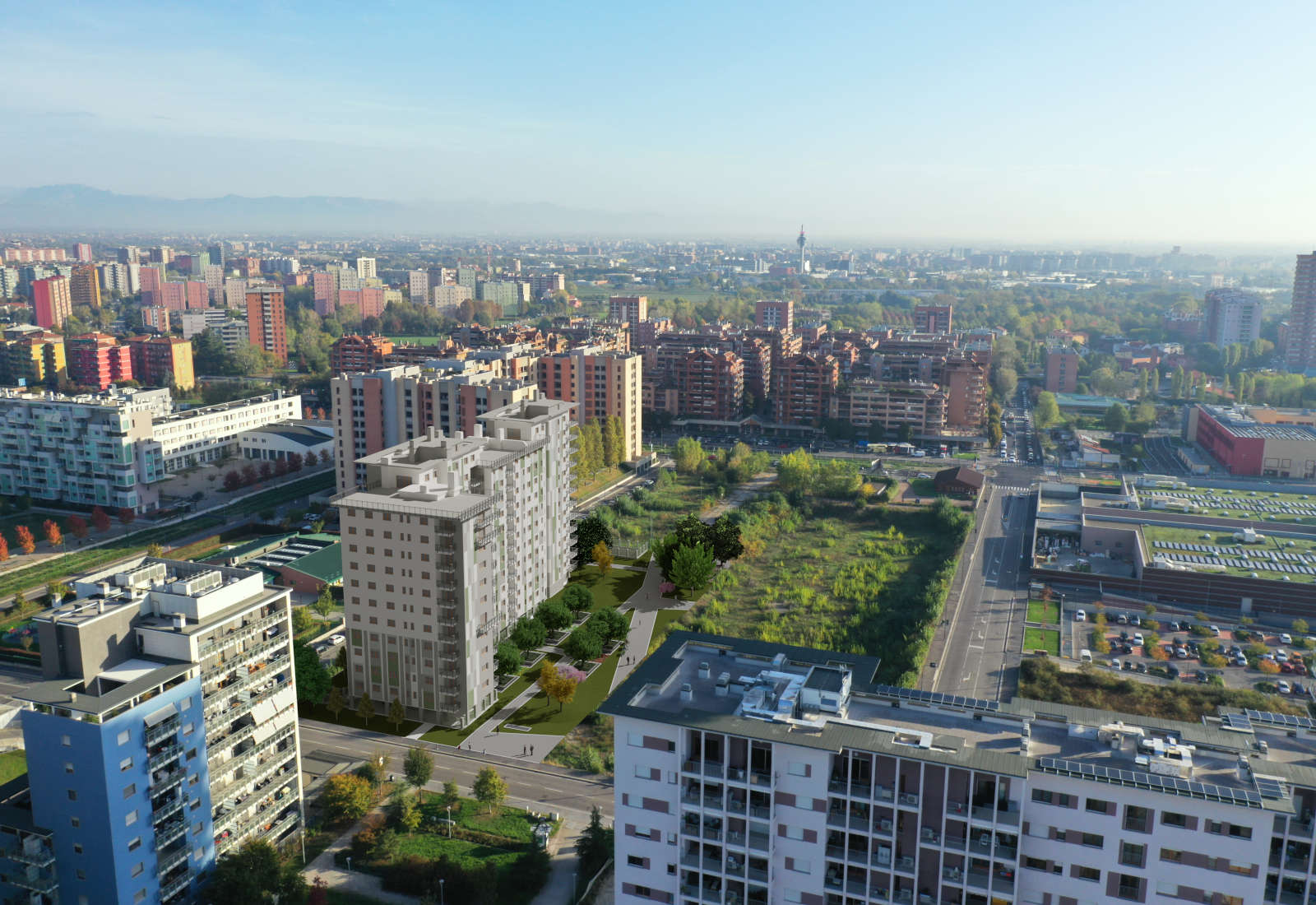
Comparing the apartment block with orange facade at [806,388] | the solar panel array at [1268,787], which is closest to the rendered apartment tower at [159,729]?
the solar panel array at [1268,787]

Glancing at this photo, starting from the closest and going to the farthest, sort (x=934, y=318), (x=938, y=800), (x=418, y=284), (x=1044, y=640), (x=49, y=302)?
(x=938, y=800)
(x=1044, y=640)
(x=49, y=302)
(x=934, y=318)
(x=418, y=284)

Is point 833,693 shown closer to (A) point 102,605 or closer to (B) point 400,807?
(B) point 400,807

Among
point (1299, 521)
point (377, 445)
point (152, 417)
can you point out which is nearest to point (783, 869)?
point (377, 445)

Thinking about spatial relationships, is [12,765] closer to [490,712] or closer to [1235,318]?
[490,712]

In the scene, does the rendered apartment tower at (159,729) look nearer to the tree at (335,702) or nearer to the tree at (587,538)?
the tree at (335,702)

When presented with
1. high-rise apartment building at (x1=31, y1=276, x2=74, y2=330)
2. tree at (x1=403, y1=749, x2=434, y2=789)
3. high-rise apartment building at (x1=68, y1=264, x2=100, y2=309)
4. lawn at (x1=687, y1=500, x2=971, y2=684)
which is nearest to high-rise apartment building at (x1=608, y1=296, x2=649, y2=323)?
lawn at (x1=687, y1=500, x2=971, y2=684)

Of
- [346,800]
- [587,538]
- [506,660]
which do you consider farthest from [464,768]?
[587,538]
